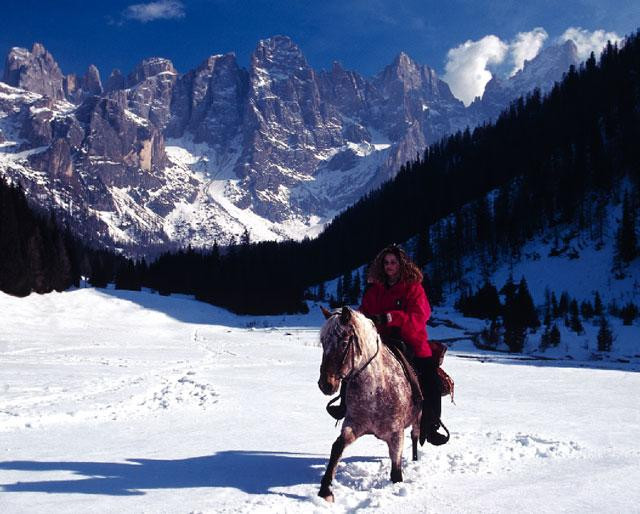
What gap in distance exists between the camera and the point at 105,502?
15.0 feet

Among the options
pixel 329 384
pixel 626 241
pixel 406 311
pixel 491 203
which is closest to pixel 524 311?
pixel 626 241

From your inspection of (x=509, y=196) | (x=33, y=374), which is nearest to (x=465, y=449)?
(x=33, y=374)

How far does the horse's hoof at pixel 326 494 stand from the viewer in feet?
14.8

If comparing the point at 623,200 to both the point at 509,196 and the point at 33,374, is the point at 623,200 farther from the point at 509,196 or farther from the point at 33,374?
the point at 33,374

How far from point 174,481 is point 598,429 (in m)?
6.90

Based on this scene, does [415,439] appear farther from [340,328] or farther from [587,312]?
[587,312]

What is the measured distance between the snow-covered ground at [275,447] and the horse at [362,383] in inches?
21.7

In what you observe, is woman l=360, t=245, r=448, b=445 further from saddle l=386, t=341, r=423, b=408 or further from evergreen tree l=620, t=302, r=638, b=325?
evergreen tree l=620, t=302, r=638, b=325

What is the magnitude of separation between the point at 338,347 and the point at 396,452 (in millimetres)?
1596

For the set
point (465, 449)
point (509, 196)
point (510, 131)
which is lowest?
point (465, 449)

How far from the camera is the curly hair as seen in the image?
17.7 feet

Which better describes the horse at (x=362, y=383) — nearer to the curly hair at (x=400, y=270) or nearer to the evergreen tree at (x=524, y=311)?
the curly hair at (x=400, y=270)

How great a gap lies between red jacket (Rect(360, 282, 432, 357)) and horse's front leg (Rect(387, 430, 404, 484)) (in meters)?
1.13

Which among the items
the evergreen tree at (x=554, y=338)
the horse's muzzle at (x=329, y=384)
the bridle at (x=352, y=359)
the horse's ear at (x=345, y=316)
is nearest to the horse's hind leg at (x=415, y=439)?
the bridle at (x=352, y=359)
